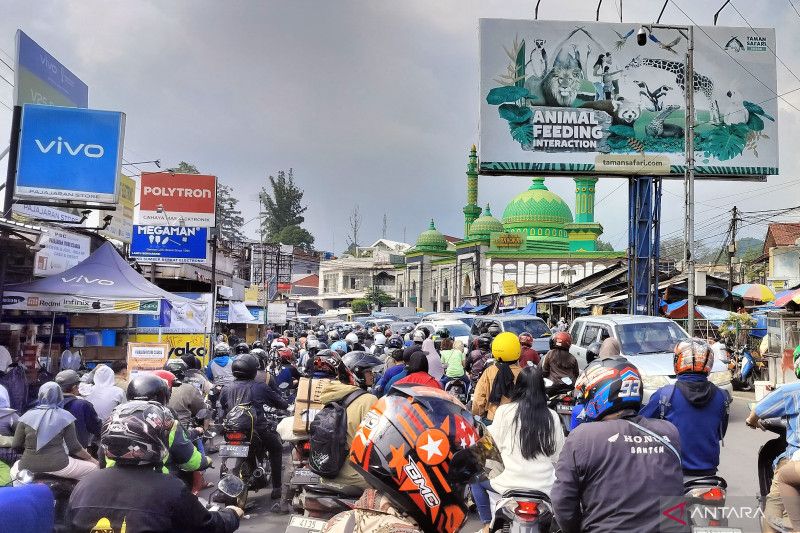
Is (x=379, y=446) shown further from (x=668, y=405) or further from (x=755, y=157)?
(x=755, y=157)

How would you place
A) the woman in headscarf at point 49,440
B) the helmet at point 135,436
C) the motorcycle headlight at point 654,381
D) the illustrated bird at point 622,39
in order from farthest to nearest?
the illustrated bird at point 622,39, the motorcycle headlight at point 654,381, the woman in headscarf at point 49,440, the helmet at point 135,436

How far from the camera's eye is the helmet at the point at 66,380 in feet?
22.3

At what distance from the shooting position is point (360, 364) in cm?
793

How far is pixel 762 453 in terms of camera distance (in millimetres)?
5633

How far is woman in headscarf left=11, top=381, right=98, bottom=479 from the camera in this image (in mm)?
5500

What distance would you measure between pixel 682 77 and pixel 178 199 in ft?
59.3

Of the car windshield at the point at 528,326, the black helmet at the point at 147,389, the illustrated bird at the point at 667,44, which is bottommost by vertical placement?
the black helmet at the point at 147,389

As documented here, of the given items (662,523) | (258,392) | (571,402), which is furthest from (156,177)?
(662,523)

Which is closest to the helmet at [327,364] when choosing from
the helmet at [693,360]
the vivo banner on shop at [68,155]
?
the helmet at [693,360]

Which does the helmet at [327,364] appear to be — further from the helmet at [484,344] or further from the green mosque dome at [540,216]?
the green mosque dome at [540,216]

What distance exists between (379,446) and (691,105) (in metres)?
20.5

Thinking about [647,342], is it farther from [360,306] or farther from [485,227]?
[360,306]

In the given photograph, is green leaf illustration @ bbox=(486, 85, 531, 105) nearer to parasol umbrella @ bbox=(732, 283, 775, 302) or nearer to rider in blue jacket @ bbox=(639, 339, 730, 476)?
parasol umbrella @ bbox=(732, 283, 775, 302)

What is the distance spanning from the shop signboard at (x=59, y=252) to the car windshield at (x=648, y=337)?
11192 mm
